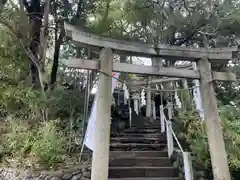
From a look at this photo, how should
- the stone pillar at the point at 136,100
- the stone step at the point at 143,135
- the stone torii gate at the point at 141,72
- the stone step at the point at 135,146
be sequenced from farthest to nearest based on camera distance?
the stone pillar at the point at 136,100 → the stone step at the point at 143,135 → the stone step at the point at 135,146 → the stone torii gate at the point at 141,72

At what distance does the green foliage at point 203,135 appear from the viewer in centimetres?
376

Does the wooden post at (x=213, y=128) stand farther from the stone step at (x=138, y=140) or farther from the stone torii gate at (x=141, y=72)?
the stone step at (x=138, y=140)

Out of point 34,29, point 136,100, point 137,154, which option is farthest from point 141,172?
point 34,29

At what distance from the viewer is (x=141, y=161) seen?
4.46 meters

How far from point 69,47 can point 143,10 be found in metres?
2.73

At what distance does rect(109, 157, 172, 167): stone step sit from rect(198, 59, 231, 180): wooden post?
4.53ft

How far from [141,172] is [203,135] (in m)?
1.39

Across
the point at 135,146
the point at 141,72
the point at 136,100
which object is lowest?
the point at 135,146

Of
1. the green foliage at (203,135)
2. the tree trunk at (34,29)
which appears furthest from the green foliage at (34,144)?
the green foliage at (203,135)

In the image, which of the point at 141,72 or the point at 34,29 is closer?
the point at 141,72

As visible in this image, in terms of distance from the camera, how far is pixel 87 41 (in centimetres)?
323

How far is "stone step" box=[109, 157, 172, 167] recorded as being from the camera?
437 centimetres

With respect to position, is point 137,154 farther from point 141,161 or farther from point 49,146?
point 49,146

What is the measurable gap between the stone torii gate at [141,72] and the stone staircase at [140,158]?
120 cm
